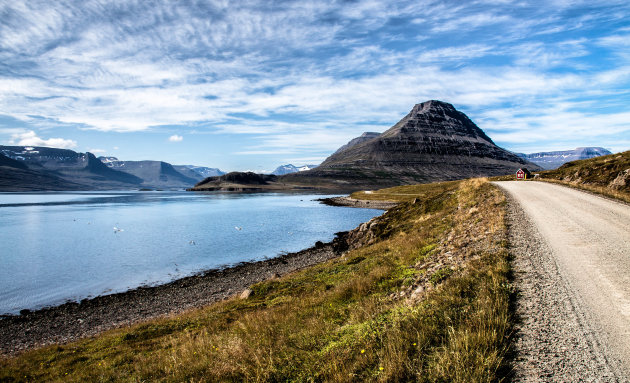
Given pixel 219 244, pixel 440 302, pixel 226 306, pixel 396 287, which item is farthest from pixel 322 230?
pixel 440 302

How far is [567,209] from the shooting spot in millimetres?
19578

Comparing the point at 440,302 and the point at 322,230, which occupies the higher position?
the point at 440,302

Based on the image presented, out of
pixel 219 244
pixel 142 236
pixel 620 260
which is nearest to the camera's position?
pixel 620 260

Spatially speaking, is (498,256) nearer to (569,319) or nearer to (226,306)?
(569,319)

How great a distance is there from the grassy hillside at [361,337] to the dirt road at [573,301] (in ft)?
1.55

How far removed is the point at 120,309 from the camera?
26.5 metres

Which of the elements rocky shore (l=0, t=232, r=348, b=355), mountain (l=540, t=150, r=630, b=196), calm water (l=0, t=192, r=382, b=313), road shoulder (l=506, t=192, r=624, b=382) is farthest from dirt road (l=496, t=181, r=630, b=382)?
calm water (l=0, t=192, r=382, b=313)

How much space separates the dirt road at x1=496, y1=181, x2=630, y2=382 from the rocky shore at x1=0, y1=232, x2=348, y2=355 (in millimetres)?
21722

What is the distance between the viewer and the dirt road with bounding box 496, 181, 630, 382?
5285 millimetres

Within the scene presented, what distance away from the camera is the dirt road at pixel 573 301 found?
5285 millimetres

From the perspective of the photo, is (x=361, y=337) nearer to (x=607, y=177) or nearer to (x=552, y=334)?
(x=552, y=334)

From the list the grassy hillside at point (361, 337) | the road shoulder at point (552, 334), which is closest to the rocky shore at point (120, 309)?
the grassy hillside at point (361, 337)

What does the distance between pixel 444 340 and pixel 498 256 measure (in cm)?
589

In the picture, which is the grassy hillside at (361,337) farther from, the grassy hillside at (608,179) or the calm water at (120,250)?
the calm water at (120,250)
